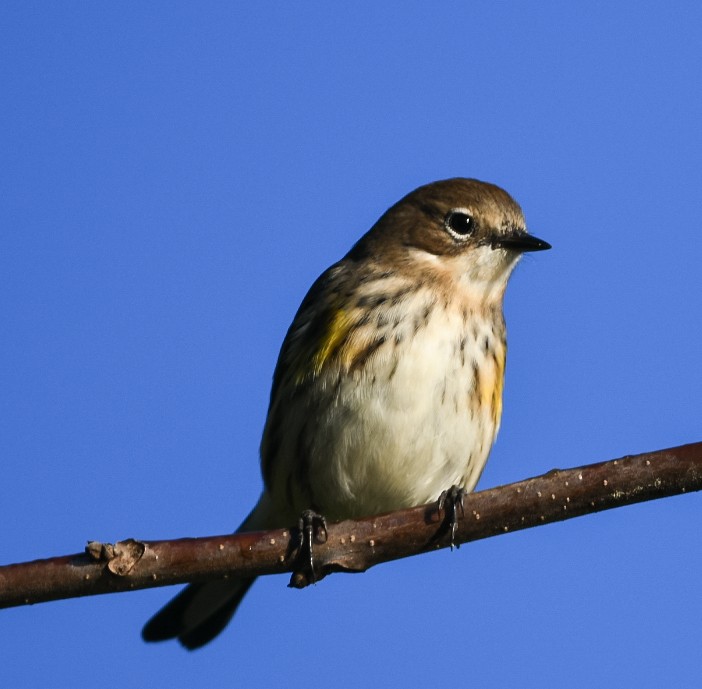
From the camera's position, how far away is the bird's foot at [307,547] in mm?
5234

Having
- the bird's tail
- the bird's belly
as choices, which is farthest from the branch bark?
the bird's tail

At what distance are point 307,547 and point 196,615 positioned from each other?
3060mm

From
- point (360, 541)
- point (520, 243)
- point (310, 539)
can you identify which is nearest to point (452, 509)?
point (360, 541)

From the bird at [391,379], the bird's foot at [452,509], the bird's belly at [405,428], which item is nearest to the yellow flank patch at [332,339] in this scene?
the bird at [391,379]

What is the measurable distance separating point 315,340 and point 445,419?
1.08m

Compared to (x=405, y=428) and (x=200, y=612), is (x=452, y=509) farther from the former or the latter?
(x=200, y=612)

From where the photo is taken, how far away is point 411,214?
8742 millimetres

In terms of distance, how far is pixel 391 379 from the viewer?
7.07 meters

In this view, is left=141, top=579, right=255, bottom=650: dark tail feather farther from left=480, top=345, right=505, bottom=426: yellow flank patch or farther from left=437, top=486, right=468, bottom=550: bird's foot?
left=437, top=486, right=468, bottom=550: bird's foot

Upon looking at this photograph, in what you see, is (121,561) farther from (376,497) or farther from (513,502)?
(376,497)

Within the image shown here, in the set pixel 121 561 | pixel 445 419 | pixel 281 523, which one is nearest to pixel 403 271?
pixel 445 419

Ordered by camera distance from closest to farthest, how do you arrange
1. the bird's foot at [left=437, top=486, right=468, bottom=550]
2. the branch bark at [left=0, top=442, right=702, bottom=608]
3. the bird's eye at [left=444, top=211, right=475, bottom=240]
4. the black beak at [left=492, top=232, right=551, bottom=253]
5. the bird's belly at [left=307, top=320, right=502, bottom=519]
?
1. the branch bark at [left=0, top=442, right=702, bottom=608]
2. the bird's foot at [left=437, top=486, right=468, bottom=550]
3. the bird's belly at [left=307, top=320, right=502, bottom=519]
4. the black beak at [left=492, top=232, right=551, bottom=253]
5. the bird's eye at [left=444, top=211, right=475, bottom=240]

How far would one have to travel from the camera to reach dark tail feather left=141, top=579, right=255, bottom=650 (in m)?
7.83

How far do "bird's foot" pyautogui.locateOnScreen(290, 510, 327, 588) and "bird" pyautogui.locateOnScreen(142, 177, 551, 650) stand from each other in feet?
5.93
